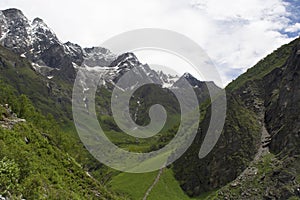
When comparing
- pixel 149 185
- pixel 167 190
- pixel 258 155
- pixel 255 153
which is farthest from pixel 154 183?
pixel 258 155

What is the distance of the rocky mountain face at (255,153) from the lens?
13238 centimetres

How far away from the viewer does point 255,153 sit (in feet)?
535

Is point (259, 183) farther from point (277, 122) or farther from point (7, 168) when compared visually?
point (7, 168)

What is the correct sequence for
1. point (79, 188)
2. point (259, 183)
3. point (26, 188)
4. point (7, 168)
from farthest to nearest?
1. point (259, 183)
2. point (79, 188)
3. point (26, 188)
4. point (7, 168)

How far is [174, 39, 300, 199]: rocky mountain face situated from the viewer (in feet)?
434

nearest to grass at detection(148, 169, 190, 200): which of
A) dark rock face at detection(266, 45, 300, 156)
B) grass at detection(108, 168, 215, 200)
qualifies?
grass at detection(108, 168, 215, 200)

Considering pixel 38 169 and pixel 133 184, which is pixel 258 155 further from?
pixel 38 169

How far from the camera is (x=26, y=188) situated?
103ft

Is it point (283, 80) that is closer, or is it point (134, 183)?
point (134, 183)

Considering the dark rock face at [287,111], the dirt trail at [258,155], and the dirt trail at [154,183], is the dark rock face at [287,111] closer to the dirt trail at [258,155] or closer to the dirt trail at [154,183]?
the dirt trail at [258,155]

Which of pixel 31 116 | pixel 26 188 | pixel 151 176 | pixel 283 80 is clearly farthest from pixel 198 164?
pixel 26 188

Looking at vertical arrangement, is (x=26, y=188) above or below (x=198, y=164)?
above

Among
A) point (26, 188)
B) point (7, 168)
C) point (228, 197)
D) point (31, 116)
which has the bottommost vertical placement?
point (228, 197)

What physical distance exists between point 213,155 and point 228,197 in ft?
127
